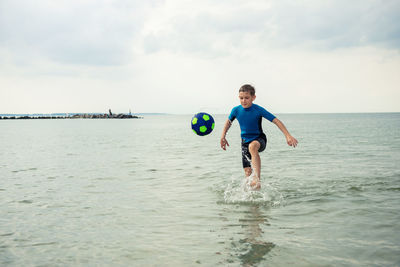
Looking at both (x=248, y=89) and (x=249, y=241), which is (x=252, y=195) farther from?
(x=249, y=241)

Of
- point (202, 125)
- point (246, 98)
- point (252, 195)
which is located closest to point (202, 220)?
point (252, 195)

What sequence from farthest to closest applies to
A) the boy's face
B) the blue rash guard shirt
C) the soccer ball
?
1. the soccer ball
2. the blue rash guard shirt
3. the boy's face

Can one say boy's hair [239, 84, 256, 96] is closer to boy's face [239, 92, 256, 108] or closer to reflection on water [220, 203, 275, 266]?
boy's face [239, 92, 256, 108]

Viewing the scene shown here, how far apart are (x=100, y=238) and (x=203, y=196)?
3.04m

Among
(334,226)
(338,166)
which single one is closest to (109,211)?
(334,226)

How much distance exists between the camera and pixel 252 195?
23.4 ft

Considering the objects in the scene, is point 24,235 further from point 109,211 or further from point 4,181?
point 4,181

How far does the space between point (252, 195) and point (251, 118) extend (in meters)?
1.71

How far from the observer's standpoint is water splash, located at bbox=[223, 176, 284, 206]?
662cm

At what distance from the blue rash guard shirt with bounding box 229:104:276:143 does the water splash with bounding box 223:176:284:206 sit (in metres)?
1.01

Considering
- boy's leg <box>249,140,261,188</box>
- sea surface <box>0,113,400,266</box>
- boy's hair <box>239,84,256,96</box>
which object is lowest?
sea surface <box>0,113,400,266</box>

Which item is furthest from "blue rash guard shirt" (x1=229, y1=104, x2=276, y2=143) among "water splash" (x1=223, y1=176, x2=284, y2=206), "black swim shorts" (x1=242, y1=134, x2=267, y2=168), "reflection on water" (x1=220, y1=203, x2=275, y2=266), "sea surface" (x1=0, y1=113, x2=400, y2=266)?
"reflection on water" (x1=220, y1=203, x2=275, y2=266)

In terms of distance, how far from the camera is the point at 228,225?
514 cm

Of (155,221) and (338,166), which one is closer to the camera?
(155,221)
